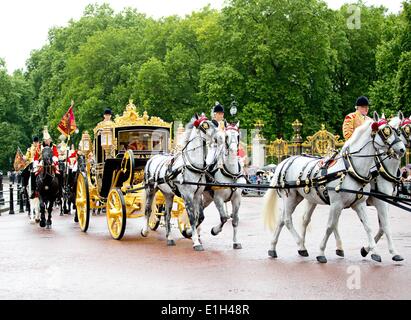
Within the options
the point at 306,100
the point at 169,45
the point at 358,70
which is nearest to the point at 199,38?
the point at 169,45

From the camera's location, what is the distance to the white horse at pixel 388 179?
412 inches

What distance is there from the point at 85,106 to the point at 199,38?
10.3 meters

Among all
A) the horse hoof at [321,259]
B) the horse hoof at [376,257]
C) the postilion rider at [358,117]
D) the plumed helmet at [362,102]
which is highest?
the plumed helmet at [362,102]

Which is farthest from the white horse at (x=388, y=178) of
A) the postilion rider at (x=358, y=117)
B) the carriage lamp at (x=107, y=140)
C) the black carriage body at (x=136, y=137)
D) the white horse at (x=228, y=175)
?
the carriage lamp at (x=107, y=140)

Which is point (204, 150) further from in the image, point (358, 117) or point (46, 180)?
point (46, 180)

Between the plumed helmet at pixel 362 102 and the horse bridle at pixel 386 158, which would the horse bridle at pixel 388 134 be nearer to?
the horse bridle at pixel 386 158

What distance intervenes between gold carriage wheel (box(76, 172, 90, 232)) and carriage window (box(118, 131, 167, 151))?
1.48 meters

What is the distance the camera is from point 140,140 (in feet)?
57.9

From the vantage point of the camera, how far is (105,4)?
67688 millimetres

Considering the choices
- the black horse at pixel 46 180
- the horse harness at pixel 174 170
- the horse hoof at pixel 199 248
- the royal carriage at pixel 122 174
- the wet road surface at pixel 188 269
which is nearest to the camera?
the wet road surface at pixel 188 269

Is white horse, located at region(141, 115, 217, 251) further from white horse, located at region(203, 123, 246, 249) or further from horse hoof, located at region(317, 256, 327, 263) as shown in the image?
horse hoof, located at region(317, 256, 327, 263)

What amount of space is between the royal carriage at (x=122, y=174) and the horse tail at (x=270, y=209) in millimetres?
2874

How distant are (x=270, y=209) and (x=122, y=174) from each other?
4682 mm

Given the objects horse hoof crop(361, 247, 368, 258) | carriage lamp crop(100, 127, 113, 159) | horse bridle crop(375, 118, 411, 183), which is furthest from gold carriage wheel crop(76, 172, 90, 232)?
horse bridle crop(375, 118, 411, 183)
